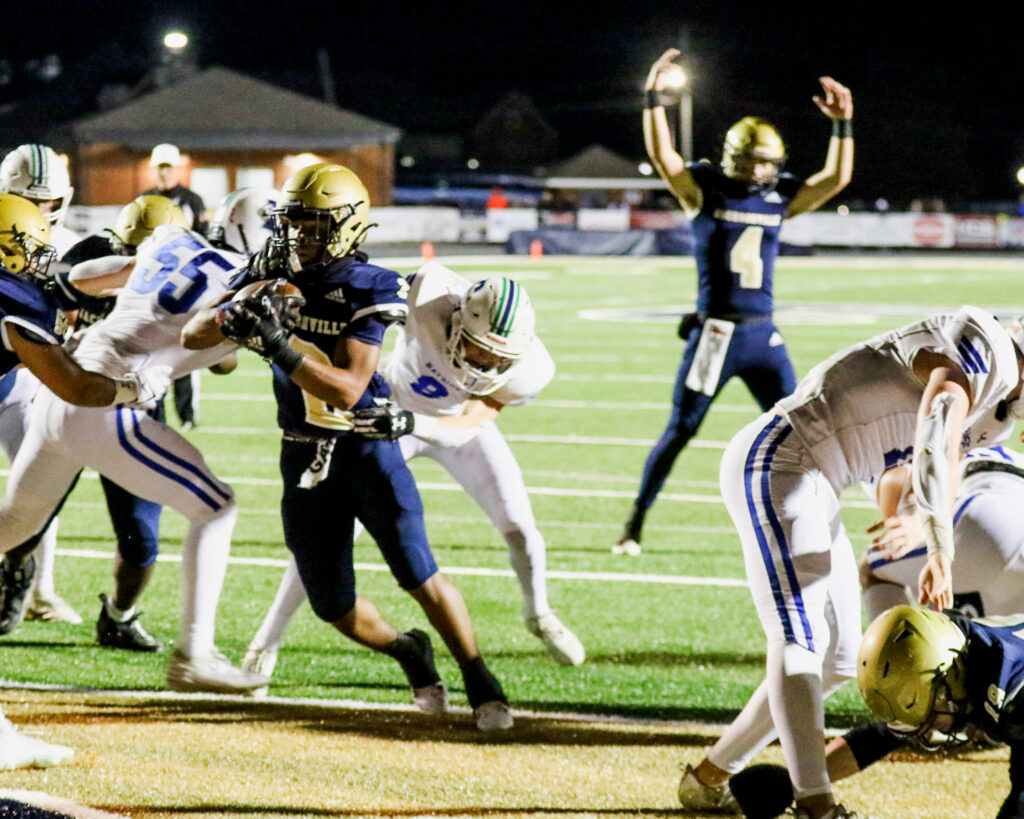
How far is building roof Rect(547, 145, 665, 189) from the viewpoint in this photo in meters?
55.4

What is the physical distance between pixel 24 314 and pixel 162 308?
45 cm

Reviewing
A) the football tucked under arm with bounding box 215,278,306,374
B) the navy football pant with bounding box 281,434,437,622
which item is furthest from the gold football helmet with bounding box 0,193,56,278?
the navy football pant with bounding box 281,434,437,622

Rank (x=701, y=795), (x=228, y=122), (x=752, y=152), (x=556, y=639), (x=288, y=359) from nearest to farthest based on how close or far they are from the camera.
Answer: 1. (x=701, y=795)
2. (x=288, y=359)
3. (x=556, y=639)
4. (x=752, y=152)
5. (x=228, y=122)

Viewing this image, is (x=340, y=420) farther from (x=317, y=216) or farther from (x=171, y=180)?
(x=171, y=180)

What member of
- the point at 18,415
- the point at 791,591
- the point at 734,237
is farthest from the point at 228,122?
the point at 791,591

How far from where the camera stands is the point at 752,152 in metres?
7.32

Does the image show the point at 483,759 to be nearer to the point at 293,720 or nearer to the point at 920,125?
the point at 293,720

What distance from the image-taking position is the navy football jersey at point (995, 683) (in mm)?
3168

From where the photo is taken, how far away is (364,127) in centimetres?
4616

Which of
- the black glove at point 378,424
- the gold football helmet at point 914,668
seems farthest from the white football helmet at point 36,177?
the gold football helmet at point 914,668

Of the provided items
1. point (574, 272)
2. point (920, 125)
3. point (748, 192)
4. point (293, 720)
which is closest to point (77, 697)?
point (293, 720)

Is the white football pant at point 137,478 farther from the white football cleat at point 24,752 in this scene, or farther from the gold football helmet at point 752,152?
the gold football helmet at point 752,152

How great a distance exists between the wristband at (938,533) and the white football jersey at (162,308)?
7.75 ft

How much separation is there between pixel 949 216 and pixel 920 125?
34443 millimetres
